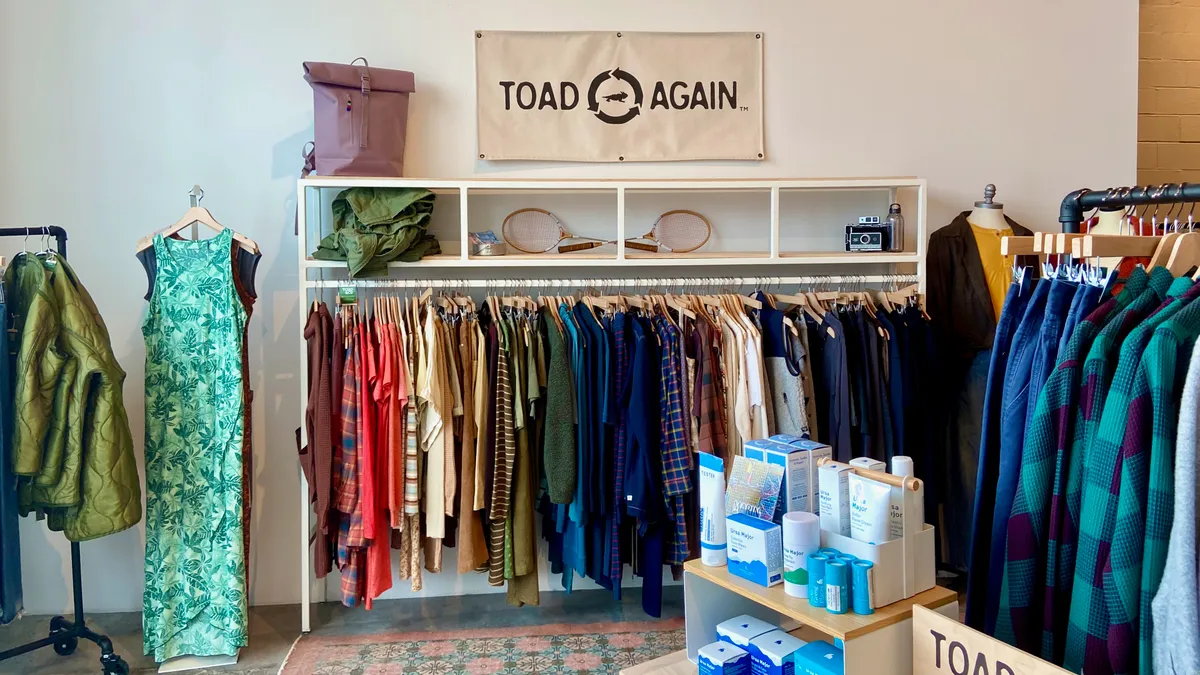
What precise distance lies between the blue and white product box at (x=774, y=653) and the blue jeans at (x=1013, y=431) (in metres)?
0.42

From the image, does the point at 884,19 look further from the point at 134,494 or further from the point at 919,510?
the point at 134,494

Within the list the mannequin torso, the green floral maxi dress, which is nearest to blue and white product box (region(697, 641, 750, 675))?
the green floral maxi dress

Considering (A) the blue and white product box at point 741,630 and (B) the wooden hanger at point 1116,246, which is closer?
(B) the wooden hanger at point 1116,246

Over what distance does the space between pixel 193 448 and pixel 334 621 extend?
3.05 ft

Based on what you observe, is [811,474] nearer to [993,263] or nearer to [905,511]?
[905,511]

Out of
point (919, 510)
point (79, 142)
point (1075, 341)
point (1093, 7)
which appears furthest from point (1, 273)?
point (1093, 7)

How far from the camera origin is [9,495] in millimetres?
2783

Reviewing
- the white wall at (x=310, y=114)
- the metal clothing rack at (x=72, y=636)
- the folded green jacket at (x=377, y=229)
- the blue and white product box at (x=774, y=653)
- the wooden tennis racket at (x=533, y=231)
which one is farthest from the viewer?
the wooden tennis racket at (x=533, y=231)

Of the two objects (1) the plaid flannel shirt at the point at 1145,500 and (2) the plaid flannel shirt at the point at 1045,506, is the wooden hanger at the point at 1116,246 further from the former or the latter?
(1) the plaid flannel shirt at the point at 1145,500

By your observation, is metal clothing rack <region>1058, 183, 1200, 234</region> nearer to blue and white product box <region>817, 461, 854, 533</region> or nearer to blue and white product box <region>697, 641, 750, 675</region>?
blue and white product box <region>817, 461, 854, 533</region>

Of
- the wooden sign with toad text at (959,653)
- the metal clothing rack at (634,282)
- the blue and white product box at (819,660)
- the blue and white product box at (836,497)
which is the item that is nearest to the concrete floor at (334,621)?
the metal clothing rack at (634,282)

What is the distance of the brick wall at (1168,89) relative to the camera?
4418 mm

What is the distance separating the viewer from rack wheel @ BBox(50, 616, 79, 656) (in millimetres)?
3088

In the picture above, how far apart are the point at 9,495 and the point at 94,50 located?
5.96ft
